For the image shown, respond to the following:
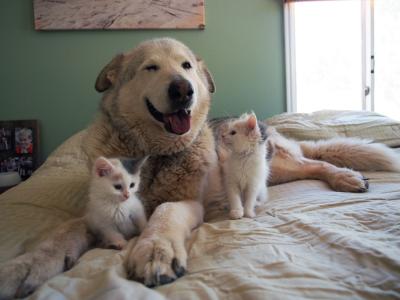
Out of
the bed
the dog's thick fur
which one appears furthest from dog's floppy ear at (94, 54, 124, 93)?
the bed

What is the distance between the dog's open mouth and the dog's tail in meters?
1.13

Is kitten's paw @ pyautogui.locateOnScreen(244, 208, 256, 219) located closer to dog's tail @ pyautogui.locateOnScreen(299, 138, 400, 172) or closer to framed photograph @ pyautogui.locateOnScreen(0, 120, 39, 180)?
dog's tail @ pyautogui.locateOnScreen(299, 138, 400, 172)

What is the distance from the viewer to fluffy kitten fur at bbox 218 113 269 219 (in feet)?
4.02

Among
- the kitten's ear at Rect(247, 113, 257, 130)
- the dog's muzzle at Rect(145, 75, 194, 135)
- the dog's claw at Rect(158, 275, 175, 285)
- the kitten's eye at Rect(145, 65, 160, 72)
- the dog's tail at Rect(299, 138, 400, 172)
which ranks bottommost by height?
the dog's claw at Rect(158, 275, 175, 285)

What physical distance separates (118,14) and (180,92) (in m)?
2.37

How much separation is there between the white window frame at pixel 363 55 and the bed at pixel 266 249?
7.33ft

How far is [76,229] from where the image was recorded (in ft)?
3.52

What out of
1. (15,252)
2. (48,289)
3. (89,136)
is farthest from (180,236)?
(89,136)

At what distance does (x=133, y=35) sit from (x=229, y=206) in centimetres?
256

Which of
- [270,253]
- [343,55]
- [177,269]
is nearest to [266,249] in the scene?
[270,253]

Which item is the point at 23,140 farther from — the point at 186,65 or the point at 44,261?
the point at 44,261

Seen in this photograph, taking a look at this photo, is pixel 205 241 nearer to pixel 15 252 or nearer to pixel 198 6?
pixel 15 252

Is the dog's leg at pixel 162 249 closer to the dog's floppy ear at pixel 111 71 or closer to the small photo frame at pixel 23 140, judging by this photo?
the dog's floppy ear at pixel 111 71

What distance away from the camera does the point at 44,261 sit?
88 centimetres
